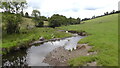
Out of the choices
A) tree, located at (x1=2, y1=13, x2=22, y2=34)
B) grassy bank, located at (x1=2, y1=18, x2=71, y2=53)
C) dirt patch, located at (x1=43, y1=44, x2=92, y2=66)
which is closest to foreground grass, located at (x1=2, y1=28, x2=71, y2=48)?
grassy bank, located at (x1=2, y1=18, x2=71, y2=53)

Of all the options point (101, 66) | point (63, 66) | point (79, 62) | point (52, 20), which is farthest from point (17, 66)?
point (52, 20)

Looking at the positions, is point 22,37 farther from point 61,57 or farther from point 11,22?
point 61,57

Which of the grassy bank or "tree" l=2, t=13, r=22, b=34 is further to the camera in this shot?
"tree" l=2, t=13, r=22, b=34

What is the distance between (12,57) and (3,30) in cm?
3425

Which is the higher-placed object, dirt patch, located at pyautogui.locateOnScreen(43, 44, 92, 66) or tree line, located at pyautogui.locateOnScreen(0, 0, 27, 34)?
tree line, located at pyautogui.locateOnScreen(0, 0, 27, 34)

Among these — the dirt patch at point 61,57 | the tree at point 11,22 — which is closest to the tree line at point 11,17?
A: the tree at point 11,22

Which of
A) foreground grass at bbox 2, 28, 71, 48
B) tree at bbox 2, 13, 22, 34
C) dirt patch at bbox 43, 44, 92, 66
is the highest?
tree at bbox 2, 13, 22, 34

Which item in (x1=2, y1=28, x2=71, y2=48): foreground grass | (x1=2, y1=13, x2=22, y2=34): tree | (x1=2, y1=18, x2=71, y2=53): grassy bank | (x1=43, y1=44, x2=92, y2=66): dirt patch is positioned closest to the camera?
(x1=43, y1=44, x2=92, y2=66): dirt patch

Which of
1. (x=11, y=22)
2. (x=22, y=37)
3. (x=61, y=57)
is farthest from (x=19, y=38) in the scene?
(x=61, y=57)

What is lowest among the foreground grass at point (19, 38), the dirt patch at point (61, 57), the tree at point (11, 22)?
the dirt patch at point (61, 57)

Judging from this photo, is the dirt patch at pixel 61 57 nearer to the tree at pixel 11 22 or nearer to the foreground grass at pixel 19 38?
the foreground grass at pixel 19 38

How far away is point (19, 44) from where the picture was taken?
138 feet

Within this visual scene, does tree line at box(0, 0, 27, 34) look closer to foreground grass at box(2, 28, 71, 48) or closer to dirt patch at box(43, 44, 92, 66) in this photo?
foreground grass at box(2, 28, 71, 48)

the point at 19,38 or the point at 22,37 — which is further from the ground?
the point at 22,37
